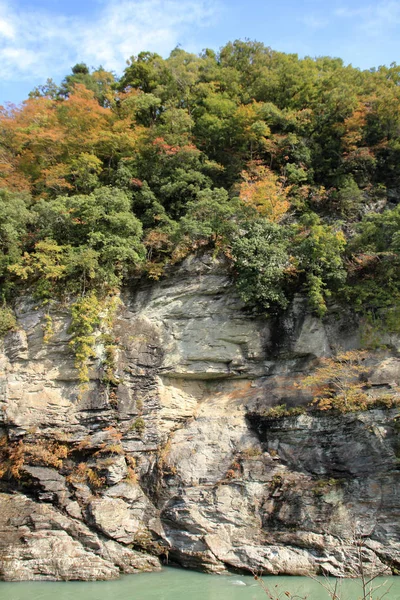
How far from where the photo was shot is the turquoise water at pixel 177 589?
27.0 ft

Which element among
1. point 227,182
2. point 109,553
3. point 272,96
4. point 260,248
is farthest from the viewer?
point 272,96

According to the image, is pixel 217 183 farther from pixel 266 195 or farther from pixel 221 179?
pixel 266 195

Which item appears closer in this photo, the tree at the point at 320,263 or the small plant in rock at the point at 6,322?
the tree at the point at 320,263

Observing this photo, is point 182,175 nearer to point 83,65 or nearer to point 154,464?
point 154,464

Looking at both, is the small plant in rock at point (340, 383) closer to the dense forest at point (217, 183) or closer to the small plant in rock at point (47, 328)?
the dense forest at point (217, 183)

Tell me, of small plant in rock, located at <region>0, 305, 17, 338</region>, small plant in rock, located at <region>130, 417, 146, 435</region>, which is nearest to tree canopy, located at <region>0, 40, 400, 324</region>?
small plant in rock, located at <region>0, 305, 17, 338</region>

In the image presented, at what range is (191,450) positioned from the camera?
11500 mm

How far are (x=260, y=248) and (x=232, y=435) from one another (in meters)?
5.44

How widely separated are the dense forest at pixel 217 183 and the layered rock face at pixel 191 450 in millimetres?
979

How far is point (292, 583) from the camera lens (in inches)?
345

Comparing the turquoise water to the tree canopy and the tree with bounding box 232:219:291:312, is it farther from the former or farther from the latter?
the tree with bounding box 232:219:291:312

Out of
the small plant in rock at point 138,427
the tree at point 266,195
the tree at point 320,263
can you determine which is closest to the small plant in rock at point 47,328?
the small plant in rock at point 138,427

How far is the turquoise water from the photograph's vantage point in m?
8.22

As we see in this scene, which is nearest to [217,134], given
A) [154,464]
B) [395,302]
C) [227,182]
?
[227,182]
